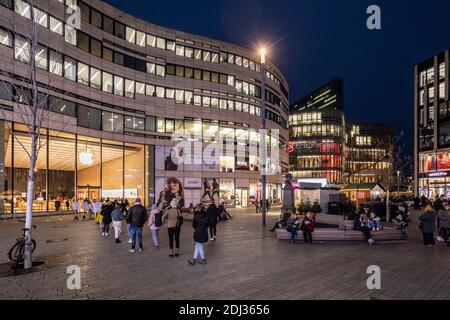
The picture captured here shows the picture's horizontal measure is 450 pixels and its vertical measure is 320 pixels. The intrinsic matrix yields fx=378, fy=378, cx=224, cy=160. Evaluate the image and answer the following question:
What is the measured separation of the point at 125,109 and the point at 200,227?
33039 millimetres

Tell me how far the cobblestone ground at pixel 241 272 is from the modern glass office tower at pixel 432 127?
173ft

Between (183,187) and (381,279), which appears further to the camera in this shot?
(183,187)

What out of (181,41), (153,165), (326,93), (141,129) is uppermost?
(326,93)

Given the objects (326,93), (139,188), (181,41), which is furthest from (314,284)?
(326,93)

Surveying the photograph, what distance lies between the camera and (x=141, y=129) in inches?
1718

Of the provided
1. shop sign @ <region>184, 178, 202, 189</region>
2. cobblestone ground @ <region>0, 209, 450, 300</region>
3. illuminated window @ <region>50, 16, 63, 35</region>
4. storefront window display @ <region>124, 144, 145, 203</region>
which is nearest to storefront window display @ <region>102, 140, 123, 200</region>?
storefront window display @ <region>124, 144, 145, 203</region>

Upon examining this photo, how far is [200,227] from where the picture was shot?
1131 cm

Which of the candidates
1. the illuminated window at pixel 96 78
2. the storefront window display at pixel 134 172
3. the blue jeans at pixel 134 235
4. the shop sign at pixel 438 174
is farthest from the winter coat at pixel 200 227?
the shop sign at pixel 438 174

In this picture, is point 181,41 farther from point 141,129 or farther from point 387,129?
point 387,129

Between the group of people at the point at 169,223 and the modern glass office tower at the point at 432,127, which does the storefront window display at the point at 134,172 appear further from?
the modern glass office tower at the point at 432,127

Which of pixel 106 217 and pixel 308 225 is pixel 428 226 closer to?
pixel 308 225

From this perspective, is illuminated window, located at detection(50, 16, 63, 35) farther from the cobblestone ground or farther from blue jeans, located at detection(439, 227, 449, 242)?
blue jeans, located at detection(439, 227, 449, 242)

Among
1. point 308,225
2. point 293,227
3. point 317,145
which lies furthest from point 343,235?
point 317,145
